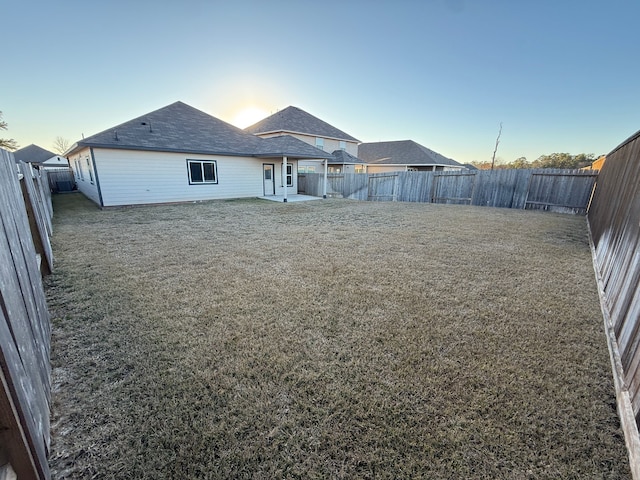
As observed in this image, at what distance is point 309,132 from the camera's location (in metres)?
23.9

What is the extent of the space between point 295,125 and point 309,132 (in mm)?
1457

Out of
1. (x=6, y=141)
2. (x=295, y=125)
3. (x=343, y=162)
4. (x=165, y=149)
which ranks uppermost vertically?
(x=295, y=125)

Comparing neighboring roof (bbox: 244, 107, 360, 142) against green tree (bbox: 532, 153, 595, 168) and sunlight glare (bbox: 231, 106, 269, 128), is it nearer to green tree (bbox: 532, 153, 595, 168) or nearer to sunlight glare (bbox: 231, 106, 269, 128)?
sunlight glare (bbox: 231, 106, 269, 128)

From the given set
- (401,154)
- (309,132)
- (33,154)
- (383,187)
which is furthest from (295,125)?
(33,154)

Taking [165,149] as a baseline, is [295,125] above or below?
above

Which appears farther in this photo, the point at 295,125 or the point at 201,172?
the point at 295,125

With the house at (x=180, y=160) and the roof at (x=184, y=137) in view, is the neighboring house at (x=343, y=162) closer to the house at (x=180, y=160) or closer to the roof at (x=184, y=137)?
the house at (x=180, y=160)

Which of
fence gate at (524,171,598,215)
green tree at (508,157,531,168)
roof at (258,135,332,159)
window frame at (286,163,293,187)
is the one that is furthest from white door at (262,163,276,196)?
green tree at (508,157,531,168)

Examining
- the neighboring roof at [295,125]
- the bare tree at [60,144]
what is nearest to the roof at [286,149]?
the neighboring roof at [295,125]

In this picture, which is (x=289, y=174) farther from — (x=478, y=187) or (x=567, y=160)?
(x=567, y=160)

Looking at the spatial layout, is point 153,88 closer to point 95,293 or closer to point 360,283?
point 95,293

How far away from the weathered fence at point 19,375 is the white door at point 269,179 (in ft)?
47.6

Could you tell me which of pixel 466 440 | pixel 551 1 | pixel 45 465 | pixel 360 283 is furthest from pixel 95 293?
pixel 551 1

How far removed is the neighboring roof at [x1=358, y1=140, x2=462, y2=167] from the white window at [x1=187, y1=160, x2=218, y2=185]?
20663 mm
